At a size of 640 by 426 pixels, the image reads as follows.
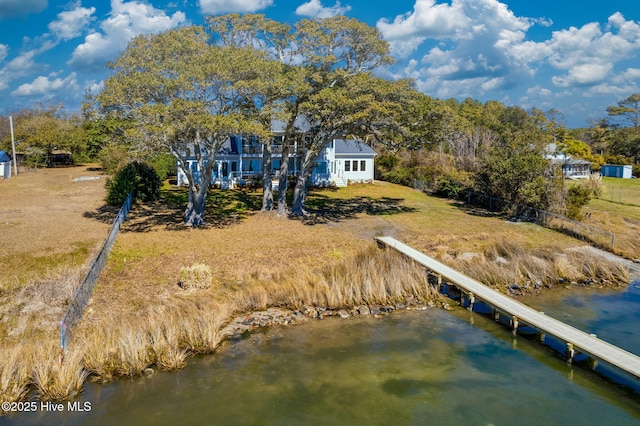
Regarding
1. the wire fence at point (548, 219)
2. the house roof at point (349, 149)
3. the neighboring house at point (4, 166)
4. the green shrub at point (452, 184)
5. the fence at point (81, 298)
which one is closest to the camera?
the fence at point (81, 298)

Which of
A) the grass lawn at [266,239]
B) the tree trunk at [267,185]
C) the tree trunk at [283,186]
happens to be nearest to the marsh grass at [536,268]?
the grass lawn at [266,239]

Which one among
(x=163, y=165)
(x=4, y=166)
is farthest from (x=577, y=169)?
(x=4, y=166)

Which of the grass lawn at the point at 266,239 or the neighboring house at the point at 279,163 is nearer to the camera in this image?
the grass lawn at the point at 266,239

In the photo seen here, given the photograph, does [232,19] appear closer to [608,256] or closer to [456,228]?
[456,228]

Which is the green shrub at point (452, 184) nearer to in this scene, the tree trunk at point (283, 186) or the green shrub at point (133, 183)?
the tree trunk at point (283, 186)

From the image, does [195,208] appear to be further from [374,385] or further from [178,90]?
[374,385]

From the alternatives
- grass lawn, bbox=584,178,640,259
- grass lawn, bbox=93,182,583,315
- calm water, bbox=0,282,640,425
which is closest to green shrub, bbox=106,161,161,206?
grass lawn, bbox=93,182,583,315

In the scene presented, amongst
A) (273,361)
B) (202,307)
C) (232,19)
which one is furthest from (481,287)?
(232,19)
